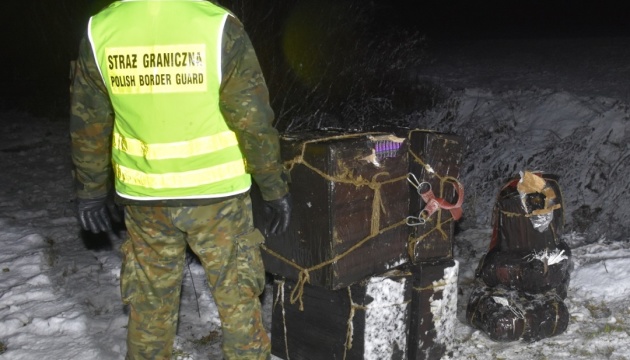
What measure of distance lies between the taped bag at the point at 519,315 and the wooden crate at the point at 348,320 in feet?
2.01

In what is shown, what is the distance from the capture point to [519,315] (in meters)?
3.62

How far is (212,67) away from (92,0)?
28.1ft

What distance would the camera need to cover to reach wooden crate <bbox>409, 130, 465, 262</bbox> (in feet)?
10.8

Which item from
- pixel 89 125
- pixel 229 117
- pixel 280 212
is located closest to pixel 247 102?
pixel 229 117

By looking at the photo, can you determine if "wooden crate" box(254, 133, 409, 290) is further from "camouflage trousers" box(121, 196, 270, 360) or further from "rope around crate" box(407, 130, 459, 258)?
"camouflage trousers" box(121, 196, 270, 360)

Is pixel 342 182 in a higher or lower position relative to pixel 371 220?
higher

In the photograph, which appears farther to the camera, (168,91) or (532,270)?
(532,270)

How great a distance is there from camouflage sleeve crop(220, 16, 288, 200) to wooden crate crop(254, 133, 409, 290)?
38 centimetres

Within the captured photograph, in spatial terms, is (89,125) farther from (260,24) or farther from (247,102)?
(260,24)

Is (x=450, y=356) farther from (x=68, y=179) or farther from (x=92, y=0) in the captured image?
(x=92, y=0)

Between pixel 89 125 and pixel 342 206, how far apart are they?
1180 millimetres

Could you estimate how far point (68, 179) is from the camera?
6.57m

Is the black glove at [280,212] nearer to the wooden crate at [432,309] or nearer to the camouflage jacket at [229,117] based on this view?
the camouflage jacket at [229,117]

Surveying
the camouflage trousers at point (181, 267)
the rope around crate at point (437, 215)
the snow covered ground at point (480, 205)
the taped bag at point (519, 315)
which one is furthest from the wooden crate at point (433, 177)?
the camouflage trousers at point (181, 267)
